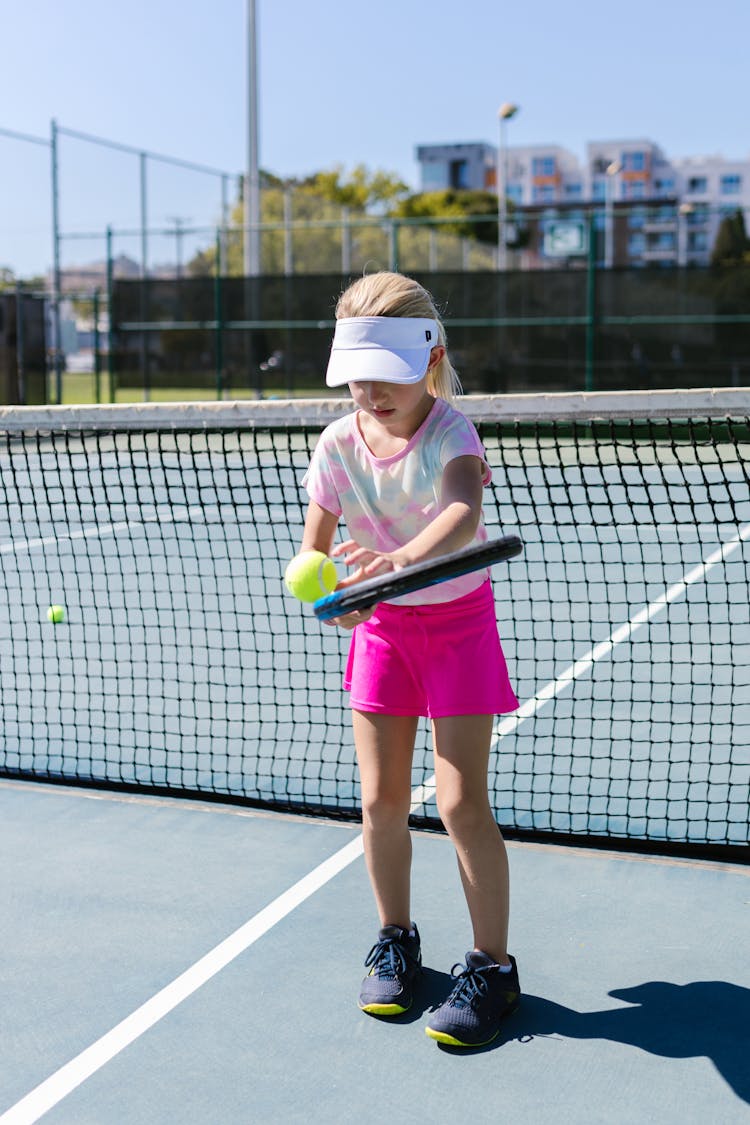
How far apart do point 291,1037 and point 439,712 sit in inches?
29.0

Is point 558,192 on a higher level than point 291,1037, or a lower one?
higher

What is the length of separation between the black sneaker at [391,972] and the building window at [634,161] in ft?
487

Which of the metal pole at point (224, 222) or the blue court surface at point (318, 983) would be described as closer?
the blue court surface at point (318, 983)

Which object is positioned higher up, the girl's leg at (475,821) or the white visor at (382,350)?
the white visor at (382,350)

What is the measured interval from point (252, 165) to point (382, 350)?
73.2 ft

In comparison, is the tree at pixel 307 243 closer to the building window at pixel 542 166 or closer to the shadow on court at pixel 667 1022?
the shadow on court at pixel 667 1022

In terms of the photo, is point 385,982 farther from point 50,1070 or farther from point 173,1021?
point 50,1070

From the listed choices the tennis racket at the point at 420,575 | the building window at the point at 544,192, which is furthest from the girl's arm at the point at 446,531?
the building window at the point at 544,192

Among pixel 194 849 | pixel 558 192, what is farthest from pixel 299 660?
pixel 558 192

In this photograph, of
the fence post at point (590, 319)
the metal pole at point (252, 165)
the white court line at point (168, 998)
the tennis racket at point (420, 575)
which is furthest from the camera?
the metal pole at point (252, 165)

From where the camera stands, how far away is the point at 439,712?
261 centimetres

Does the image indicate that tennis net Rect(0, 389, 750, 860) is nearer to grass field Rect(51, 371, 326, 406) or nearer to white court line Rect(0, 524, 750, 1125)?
white court line Rect(0, 524, 750, 1125)

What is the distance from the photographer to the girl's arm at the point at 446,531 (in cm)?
244

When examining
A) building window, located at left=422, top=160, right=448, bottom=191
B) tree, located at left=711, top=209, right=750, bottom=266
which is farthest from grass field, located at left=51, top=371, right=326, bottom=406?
building window, located at left=422, top=160, right=448, bottom=191
